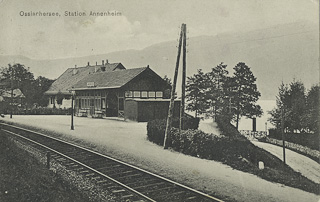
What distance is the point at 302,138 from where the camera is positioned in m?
4.25

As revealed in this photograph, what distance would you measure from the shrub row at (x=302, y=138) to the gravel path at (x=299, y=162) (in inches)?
6.4

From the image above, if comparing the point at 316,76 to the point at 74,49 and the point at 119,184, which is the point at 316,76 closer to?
the point at 119,184

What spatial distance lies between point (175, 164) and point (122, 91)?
7.39 feet

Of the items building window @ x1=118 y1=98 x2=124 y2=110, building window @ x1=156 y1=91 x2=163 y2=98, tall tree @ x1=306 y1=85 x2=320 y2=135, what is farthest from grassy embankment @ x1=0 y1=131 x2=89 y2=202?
tall tree @ x1=306 y1=85 x2=320 y2=135

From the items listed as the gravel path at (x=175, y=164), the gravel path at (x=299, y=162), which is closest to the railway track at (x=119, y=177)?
the gravel path at (x=175, y=164)

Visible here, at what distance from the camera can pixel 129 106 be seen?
627 centimetres

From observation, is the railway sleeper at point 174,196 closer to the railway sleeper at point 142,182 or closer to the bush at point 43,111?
the railway sleeper at point 142,182

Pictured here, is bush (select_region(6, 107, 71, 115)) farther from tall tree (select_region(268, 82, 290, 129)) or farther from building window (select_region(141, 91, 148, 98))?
tall tree (select_region(268, 82, 290, 129))

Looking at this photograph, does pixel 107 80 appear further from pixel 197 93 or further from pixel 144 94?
pixel 197 93

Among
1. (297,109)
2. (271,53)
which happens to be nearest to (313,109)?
(297,109)

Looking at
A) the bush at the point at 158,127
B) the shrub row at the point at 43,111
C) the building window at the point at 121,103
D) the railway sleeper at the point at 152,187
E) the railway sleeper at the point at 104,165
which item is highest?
the building window at the point at 121,103

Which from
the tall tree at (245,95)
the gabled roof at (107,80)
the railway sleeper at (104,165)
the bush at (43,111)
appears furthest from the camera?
the gabled roof at (107,80)

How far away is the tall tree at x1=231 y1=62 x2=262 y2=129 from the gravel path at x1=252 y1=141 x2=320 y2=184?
0.49m

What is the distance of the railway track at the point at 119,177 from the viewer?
4.23 metres
